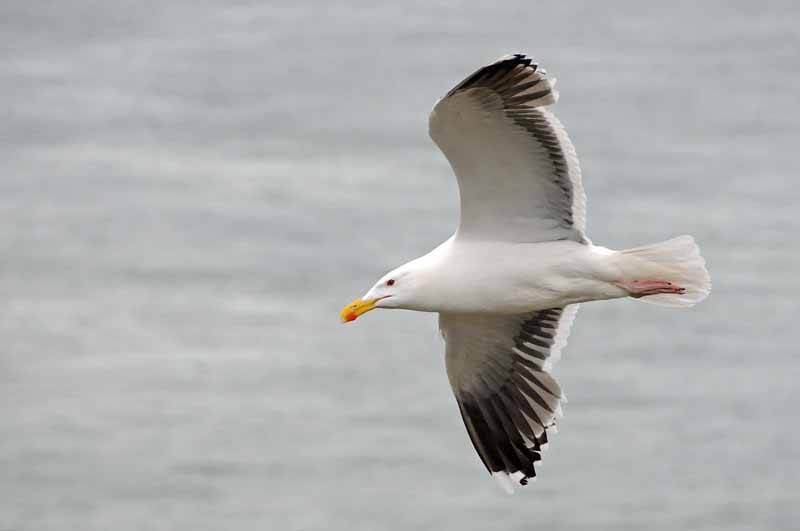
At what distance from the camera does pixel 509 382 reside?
37.2 feet

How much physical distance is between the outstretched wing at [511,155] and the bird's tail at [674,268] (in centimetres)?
35

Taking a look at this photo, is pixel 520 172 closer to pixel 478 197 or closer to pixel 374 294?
pixel 478 197

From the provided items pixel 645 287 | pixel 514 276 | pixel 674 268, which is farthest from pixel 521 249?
pixel 674 268

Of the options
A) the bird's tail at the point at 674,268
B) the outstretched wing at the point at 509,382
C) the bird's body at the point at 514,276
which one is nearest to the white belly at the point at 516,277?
the bird's body at the point at 514,276

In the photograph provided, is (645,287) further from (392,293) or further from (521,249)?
(392,293)

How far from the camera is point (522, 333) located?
11.3 metres

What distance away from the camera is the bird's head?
34.3 ft

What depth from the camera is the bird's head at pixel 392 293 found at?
10445 mm

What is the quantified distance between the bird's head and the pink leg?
1.18 meters

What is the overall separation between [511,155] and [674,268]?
1146mm

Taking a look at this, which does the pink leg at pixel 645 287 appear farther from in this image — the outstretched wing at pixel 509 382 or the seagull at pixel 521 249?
the outstretched wing at pixel 509 382

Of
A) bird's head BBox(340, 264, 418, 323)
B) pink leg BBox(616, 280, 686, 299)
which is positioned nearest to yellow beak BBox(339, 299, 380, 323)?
bird's head BBox(340, 264, 418, 323)

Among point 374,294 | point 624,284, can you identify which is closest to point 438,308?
point 374,294

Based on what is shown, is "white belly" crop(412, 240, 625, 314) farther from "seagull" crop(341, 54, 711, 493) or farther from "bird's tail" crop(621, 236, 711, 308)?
"bird's tail" crop(621, 236, 711, 308)
